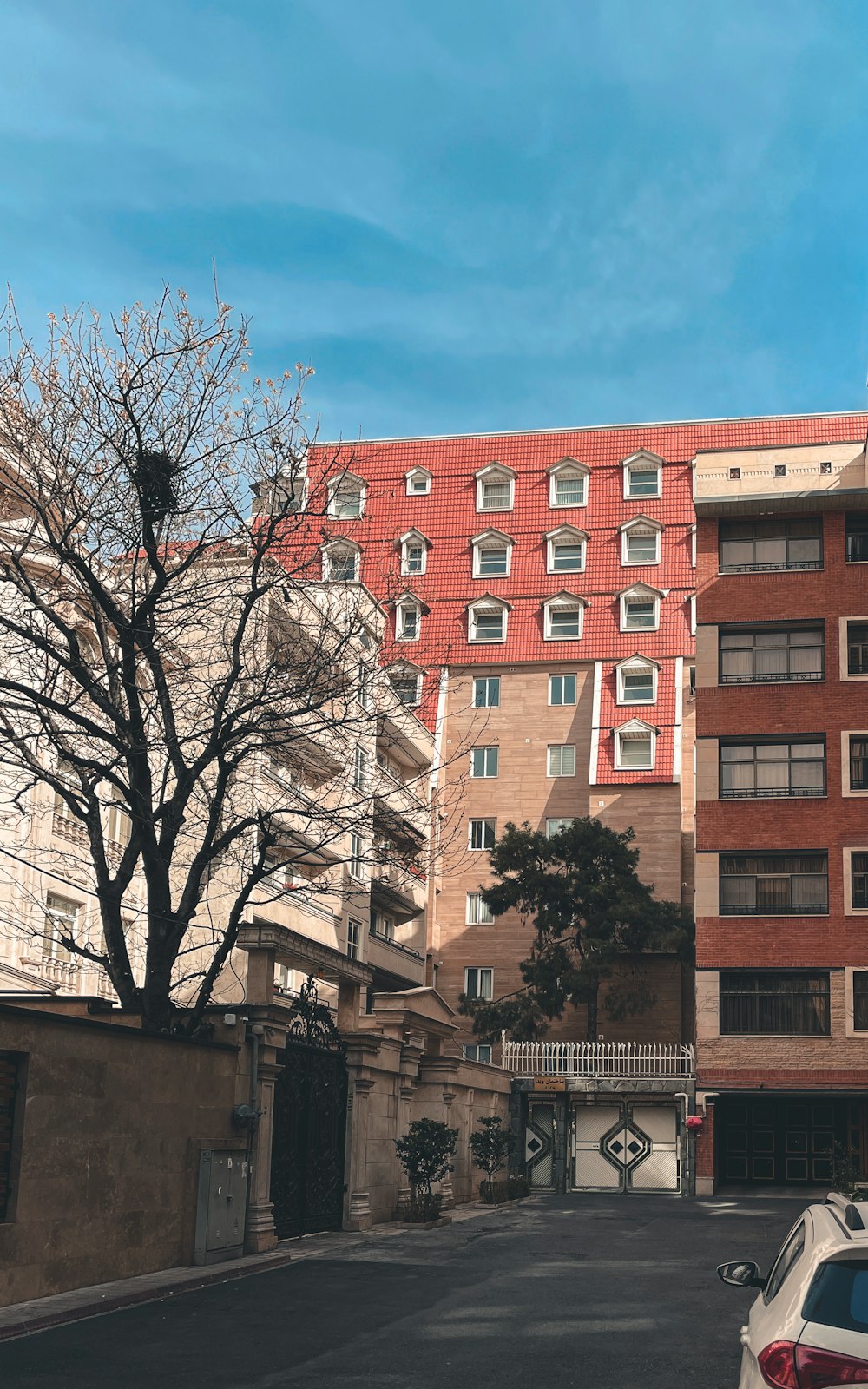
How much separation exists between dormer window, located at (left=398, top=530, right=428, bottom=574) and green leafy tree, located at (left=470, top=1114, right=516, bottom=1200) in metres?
32.3

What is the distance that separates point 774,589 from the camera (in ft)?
143

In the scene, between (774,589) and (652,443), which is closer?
(774,589)

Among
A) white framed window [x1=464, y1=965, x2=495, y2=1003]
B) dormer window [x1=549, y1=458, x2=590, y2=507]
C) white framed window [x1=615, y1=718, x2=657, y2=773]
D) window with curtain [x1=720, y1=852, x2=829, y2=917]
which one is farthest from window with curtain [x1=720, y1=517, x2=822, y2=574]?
white framed window [x1=464, y1=965, x2=495, y2=1003]

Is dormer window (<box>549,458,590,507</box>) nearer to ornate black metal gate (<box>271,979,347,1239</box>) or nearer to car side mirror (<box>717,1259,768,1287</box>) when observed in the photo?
ornate black metal gate (<box>271,979,347,1239</box>)

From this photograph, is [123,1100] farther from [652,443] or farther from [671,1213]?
[652,443]

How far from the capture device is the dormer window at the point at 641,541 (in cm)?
6147

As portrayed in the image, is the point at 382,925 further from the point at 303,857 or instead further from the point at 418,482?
the point at 303,857

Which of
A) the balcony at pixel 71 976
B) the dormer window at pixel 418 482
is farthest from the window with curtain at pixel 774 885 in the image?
the dormer window at pixel 418 482

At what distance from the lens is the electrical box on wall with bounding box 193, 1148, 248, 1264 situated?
747 inches

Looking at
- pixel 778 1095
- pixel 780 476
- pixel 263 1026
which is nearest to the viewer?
pixel 263 1026

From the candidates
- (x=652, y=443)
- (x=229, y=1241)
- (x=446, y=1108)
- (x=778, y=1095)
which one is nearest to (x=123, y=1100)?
(x=229, y=1241)

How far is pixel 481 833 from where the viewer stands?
5884 centimetres

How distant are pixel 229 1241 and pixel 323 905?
23.3 meters

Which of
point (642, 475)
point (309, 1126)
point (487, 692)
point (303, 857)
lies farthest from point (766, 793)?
point (642, 475)
